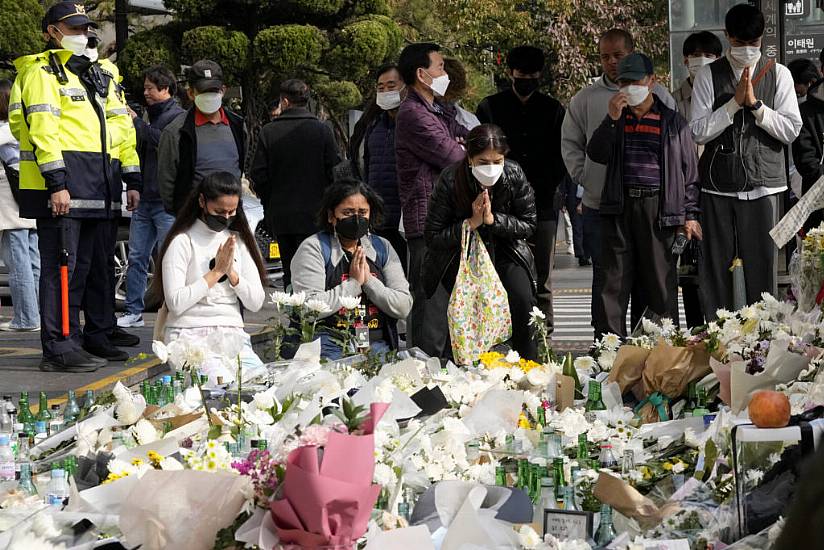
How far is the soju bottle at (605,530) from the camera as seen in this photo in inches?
137

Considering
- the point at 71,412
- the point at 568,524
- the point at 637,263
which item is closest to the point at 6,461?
the point at 71,412

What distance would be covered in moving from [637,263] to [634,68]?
1.13 meters

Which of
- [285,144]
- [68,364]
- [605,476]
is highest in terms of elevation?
[285,144]

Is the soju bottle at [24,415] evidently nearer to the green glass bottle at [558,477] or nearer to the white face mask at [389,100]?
the green glass bottle at [558,477]

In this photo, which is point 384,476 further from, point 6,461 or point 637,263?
point 637,263

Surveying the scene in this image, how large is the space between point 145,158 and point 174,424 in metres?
6.34

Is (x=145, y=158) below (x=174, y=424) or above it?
above

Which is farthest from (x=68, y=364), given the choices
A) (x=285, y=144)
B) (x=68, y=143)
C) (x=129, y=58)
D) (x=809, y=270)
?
(x=129, y=58)

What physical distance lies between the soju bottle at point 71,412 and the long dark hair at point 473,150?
2582 millimetres

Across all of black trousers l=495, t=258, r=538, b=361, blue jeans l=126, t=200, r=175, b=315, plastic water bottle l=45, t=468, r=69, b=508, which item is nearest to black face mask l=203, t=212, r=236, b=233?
black trousers l=495, t=258, r=538, b=361

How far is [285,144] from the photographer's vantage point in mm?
10016

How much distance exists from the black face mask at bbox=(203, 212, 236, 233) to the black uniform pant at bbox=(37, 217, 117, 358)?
1.50 meters

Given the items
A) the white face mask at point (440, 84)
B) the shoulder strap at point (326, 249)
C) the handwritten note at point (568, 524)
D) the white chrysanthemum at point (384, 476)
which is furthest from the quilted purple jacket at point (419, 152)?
the handwritten note at point (568, 524)

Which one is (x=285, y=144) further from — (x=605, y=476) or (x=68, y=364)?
(x=605, y=476)
